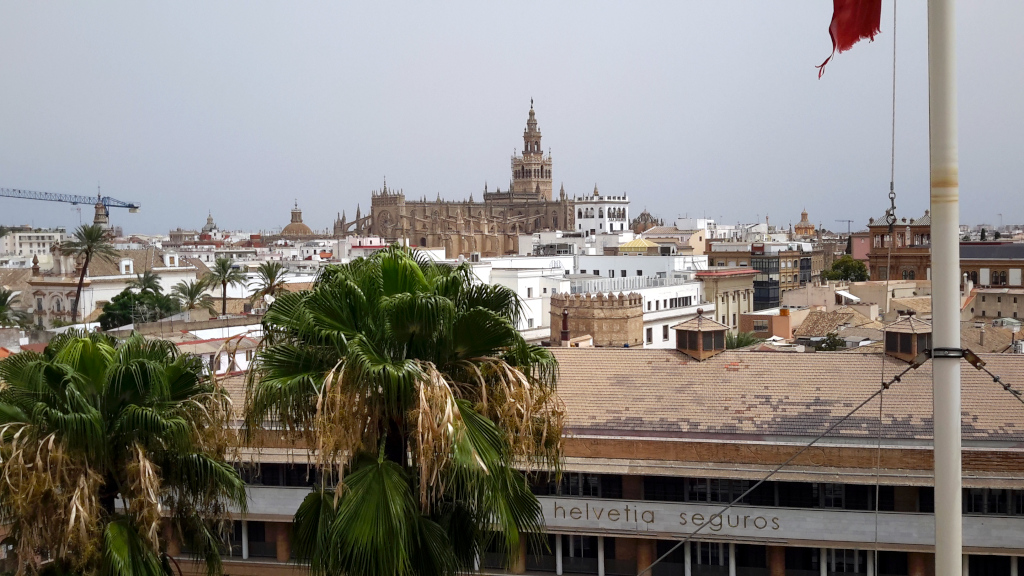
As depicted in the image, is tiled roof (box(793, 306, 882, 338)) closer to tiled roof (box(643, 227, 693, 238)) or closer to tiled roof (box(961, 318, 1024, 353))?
tiled roof (box(961, 318, 1024, 353))

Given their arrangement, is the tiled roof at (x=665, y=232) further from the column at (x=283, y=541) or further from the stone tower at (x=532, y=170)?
the column at (x=283, y=541)

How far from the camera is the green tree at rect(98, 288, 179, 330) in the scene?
47375mm

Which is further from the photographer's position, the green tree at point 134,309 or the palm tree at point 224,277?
the palm tree at point 224,277

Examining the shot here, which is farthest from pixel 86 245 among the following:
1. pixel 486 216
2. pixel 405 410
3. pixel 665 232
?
pixel 486 216

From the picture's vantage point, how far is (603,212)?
139 metres

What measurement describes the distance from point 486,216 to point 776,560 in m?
123

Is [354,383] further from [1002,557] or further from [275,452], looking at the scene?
[1002,557]

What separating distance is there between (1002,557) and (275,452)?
1070cm

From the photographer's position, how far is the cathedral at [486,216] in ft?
375

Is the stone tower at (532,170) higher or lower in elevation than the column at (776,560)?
higher

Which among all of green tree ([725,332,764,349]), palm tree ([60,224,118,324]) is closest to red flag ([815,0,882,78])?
green tree ([725,332,764,349])

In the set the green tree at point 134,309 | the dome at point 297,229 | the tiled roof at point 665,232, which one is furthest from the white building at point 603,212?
the green tree at point 134,309

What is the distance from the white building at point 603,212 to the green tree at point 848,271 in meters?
56.3

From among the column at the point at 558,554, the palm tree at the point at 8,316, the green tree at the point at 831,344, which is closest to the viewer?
the column at the point at 558,554
